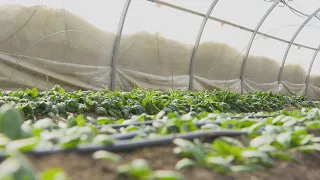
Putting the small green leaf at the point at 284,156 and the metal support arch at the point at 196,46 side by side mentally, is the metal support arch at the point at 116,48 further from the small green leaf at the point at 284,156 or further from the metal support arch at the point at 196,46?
the small green leaf at the point at 284,156

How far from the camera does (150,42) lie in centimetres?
944

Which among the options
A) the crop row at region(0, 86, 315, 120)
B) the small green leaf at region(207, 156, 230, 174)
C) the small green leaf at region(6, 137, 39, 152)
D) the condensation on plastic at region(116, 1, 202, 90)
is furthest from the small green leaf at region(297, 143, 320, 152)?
the condensation on plastic at region(116, 1, 202, 90)

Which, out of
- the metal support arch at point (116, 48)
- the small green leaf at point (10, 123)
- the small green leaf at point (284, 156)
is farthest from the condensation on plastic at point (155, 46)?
the small green leaf at point (284, 156)

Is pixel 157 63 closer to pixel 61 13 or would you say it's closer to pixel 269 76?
pixel 61 13

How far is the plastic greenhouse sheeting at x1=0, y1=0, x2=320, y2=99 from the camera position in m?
7.01

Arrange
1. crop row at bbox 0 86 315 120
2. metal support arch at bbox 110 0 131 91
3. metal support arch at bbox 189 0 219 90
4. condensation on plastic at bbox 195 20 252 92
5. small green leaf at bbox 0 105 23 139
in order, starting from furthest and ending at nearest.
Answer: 1. condensation on plastic at bbox 195 20 252 92
2. metal support arch at bbox 189 0 219 90
3. metal support arch at bbox 110 0 131 91
4. crop row at bbox 0 86 315 120
5. small green leaf at bbox 0 105 23 139

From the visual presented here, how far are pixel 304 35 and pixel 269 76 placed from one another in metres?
2.55

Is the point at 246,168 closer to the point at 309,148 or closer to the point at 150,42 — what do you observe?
the point at 309,148

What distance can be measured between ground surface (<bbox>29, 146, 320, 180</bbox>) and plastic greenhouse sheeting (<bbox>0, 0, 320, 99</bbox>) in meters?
4.49

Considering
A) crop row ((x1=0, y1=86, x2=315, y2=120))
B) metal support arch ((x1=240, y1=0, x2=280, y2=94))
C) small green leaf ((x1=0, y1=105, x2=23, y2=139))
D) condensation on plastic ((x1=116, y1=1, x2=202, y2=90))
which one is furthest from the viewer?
metal support arch ((x1=240, y1=0, x2=280, y2=94))

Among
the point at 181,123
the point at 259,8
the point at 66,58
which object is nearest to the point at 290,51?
the point at 259,8

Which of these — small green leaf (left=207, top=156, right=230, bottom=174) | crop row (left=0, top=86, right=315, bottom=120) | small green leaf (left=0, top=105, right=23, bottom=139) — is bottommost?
crop row (left=0, top=86, right=315, bottom=120)

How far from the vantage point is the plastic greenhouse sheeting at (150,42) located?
276 inches

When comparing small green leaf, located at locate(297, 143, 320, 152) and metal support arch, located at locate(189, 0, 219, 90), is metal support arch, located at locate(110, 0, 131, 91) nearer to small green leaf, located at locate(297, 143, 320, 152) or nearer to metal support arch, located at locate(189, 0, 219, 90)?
metal support arch, located at locate(189, 0, 219, 90)
